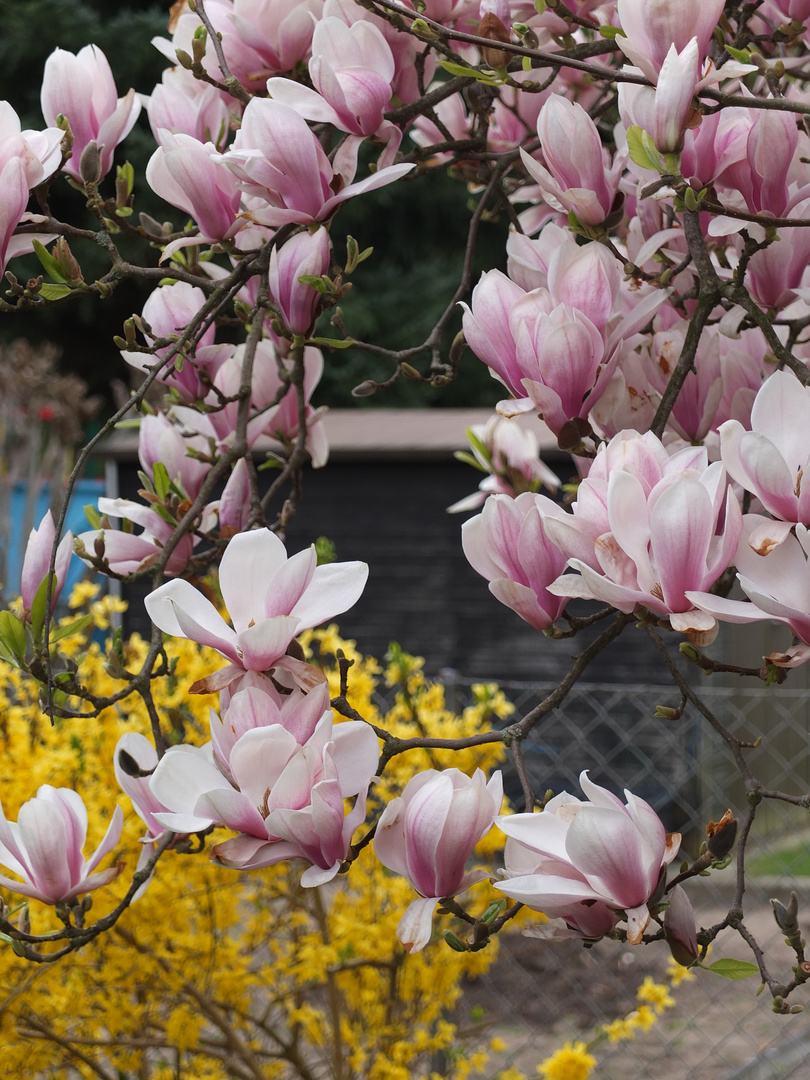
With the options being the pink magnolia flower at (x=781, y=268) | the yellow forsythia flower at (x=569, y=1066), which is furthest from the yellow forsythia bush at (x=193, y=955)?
the pink magnolia flower at (x=781, y=268)

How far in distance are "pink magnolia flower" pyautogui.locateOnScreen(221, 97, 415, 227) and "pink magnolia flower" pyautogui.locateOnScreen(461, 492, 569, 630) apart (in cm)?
26

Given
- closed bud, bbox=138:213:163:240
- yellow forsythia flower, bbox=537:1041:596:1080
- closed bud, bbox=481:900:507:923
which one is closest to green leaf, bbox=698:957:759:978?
closed bud, bbox=481:900:507:923

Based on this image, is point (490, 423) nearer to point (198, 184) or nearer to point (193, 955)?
point (198, 184)

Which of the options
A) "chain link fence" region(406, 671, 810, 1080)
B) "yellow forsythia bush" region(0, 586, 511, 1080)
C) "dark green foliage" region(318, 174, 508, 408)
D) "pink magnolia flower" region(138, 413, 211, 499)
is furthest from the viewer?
"dark green foliage" region(318, 174, 508, 408)

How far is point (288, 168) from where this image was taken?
811mm

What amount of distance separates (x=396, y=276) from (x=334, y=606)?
452 inches

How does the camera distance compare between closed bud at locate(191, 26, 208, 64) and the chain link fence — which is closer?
closed bud at locate(191, 26, 208, 64)

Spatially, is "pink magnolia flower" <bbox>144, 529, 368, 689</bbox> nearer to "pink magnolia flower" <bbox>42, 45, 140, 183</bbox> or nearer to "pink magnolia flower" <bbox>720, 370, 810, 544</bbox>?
"pink magnolia flower" <bbox>720, 370, 810, 544</bbox>

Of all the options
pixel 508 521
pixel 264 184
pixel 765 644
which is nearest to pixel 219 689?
pixel 508 521

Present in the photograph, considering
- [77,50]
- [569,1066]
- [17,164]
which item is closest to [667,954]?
[569,1066]

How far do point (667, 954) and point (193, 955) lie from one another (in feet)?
10.2

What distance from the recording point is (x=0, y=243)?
2.74ft

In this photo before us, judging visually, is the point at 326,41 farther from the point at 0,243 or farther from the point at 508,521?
the point at 508,521

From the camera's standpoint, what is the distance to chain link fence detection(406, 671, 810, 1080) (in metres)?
3.49
